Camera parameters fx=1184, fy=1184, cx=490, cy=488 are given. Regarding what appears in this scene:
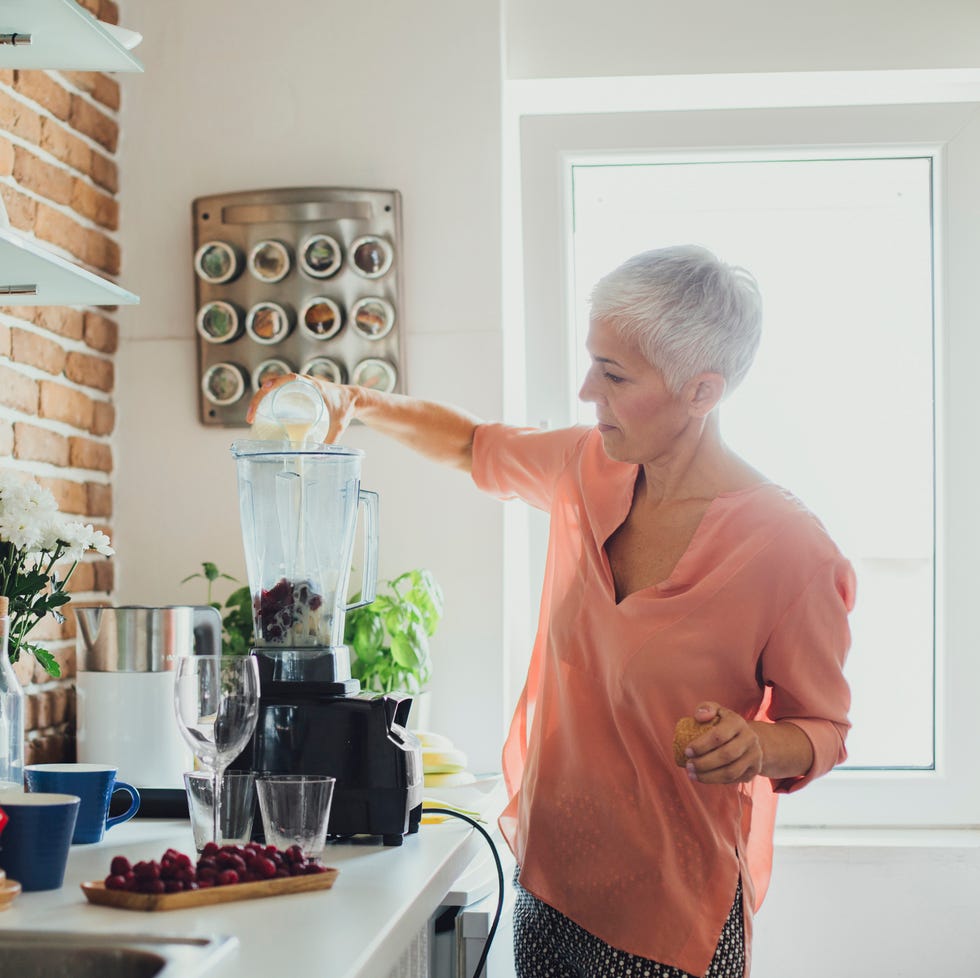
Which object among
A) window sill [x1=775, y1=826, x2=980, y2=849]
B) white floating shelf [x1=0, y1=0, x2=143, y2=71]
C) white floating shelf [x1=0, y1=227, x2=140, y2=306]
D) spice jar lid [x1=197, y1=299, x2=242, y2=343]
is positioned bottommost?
window sill [x1=775, y1=826, x2=980, y2=849]

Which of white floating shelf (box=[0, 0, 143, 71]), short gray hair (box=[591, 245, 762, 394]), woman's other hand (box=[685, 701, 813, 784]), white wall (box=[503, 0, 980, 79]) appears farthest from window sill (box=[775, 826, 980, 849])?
white floating shelf (box=[0, 0, 143, 71])

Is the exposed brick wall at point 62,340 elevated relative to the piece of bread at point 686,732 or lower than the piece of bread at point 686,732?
elevated

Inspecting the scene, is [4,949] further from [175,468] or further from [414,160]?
[414,160]

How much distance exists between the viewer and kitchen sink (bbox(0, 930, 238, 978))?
0.93 m

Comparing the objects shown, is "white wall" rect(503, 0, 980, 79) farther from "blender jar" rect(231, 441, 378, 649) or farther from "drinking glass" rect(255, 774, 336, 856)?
"drinking glass" rect(255, 774, 336, 856)

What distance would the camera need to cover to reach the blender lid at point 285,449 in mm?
1517

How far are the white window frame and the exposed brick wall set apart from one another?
75cm

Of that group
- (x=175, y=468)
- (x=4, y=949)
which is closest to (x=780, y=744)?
(x=4, y=949)

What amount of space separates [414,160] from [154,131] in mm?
499

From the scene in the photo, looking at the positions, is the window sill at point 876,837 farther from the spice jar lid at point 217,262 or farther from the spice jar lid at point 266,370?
the spice jar lid at point 217,262

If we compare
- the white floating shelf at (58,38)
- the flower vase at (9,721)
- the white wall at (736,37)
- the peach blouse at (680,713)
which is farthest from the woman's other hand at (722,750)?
the white wall at (736,37)

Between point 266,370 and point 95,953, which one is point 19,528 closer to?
point 95,953

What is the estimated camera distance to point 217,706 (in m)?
1.27

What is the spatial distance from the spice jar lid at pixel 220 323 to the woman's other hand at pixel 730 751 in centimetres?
130
